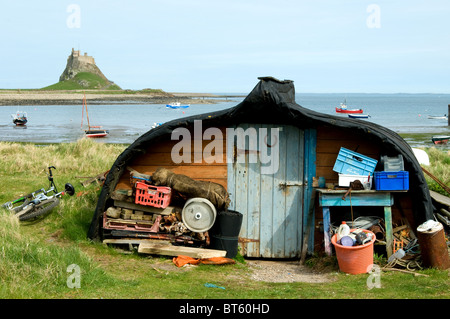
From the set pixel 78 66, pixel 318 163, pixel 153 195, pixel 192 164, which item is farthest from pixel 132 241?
pixel 78 66

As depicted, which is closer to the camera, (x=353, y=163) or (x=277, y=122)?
(x=353, y=163)

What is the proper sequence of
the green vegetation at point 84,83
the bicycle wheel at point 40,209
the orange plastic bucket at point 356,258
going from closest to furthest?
the orange plastic bucket at point 356,258 → the bicycle wheel at point 40,209 → the green vegetation at point 84,83

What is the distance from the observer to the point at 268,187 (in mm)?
9578

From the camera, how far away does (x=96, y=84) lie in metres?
171

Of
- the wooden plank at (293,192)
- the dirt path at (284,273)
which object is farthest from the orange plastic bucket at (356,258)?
the wooden plank at (293,192)

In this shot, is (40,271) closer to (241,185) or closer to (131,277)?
(131,277)

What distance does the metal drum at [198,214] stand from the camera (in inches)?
344

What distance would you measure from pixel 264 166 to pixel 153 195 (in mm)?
2209

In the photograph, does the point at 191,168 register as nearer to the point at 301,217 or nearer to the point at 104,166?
the point at 301,217

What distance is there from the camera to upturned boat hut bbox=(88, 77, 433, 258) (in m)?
9.18

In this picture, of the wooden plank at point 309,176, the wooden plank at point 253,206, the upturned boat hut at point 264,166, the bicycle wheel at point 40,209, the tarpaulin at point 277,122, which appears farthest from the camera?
the bicycle wheel at point 40,209

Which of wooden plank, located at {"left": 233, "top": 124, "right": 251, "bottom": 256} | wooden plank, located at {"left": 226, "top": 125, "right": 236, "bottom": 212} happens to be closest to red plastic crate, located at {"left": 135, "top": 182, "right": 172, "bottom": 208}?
wooden plank, located at {"left": 226, "top": 125, "right": 236, "bottom": 212}

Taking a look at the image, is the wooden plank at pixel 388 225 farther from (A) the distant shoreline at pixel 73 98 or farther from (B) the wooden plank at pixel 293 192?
(A) the distant shoreline at pixel 73 98

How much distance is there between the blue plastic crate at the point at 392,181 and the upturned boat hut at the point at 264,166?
23.4 inches
